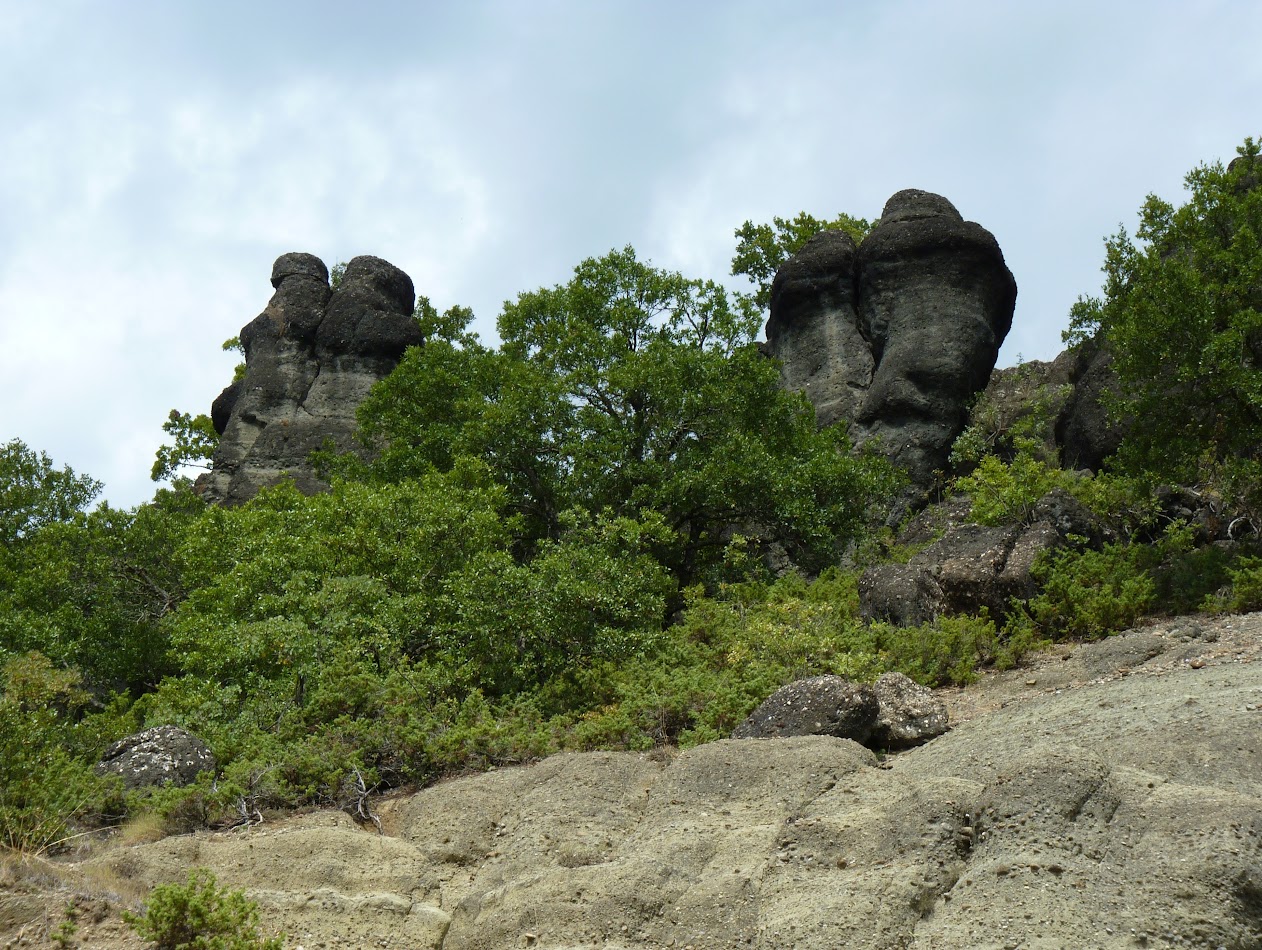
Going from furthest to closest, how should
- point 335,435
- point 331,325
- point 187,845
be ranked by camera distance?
1. point 331,325
2. point 335,435
3. point 187,845

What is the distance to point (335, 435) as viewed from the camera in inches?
1473

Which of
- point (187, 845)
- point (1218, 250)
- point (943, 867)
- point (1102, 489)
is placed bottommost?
point (943, 867)

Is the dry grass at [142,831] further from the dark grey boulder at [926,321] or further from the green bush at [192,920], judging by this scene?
the dark grey boulder at [926,321]

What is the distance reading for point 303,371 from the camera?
39.7 m

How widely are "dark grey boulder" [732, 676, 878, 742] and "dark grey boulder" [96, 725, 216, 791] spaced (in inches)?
→ 229

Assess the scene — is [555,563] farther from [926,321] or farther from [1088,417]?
[926,321]

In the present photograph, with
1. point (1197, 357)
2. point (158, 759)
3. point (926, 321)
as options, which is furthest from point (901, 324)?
point (158, 759)

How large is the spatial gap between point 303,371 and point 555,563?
80.3 feet

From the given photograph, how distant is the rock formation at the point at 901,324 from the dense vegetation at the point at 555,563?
5.47 feet

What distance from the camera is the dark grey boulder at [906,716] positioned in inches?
461

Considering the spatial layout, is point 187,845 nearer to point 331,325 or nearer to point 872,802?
point 872,802

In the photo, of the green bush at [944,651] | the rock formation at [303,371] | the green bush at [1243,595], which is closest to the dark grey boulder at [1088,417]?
the green bush at [1243,595]

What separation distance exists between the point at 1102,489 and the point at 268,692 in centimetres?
1365

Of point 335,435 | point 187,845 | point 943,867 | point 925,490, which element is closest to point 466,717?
point 187,845
